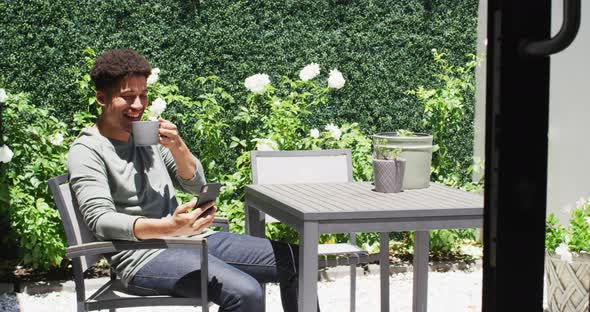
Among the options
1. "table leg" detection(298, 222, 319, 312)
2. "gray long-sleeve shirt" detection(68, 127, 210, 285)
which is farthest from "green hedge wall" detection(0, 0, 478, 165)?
"table leg" detection(298, 222, 319, 312)

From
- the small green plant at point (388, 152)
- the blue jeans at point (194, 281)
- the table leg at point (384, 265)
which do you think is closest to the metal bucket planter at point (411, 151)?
the small green plant at point (388, 152)

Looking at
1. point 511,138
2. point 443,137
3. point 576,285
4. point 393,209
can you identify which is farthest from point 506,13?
point 443,137

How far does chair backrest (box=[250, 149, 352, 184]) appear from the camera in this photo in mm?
3328

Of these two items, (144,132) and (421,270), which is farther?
(421,270)

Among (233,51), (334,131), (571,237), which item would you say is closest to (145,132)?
(571,237)

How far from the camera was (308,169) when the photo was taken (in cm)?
340

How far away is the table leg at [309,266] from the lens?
7.79ft

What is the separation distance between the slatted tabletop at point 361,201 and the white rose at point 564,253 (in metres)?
0.84

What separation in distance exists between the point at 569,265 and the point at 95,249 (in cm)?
218

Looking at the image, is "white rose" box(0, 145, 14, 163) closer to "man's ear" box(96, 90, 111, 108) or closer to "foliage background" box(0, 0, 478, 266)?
"foliage background" box(0, 0, 478, 266)

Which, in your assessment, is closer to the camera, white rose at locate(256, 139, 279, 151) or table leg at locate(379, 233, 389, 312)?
table leg at locate(379, 233, 389, 312)

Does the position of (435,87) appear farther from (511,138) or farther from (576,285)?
(511,138)

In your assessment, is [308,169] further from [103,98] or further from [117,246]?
[117,246]

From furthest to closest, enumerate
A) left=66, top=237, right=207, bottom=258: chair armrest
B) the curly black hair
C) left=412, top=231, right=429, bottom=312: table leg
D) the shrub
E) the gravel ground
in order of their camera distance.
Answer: the shrub → the gravel ground → left=412, top=231, right=429, bottom=312: table leg → the curly black hair → left=66, top=237, right=207, bottom=258: chair armrest
